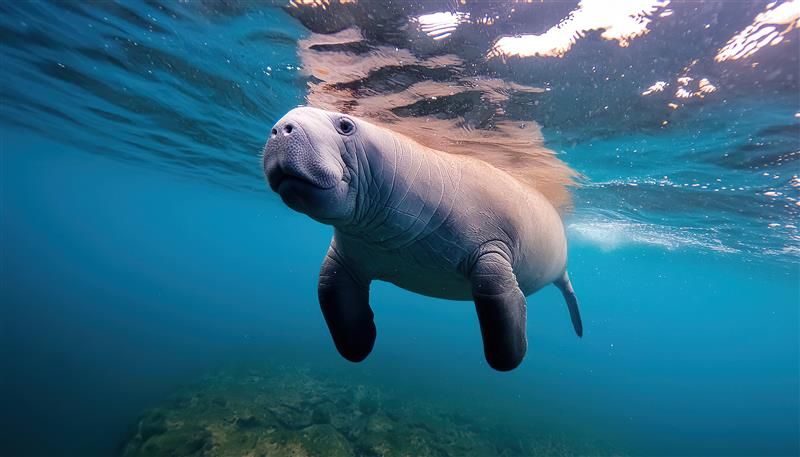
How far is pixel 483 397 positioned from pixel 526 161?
10501 mm

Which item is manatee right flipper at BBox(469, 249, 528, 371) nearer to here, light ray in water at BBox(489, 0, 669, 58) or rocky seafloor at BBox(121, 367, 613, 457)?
light ray in water at BBox(489, 0, 669, 58)

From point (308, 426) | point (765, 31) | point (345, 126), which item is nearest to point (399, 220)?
point (345, 126)

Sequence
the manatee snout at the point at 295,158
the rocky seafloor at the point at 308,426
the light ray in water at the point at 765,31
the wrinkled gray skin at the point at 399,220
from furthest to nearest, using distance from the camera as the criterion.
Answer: the rocky seafloor at the point at 308,426 → the light ray in water at the point at 765,31 → the wrinkled gray skin at the point at 399,220 → the manatee snout at the point at 295,158

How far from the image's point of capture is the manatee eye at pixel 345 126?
2702mm

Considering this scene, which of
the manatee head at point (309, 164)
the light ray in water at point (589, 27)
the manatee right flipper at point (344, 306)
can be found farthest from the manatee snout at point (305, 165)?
the light ray in water at point (589, 27)

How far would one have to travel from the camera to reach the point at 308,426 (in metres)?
8.14

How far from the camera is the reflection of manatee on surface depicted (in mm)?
2379

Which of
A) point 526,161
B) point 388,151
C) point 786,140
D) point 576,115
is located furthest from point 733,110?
point 388,151

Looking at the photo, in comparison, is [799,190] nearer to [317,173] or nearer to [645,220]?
[645,220]

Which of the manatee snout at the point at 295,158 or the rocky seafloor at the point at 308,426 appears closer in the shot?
the manatee snout at the point at 295,158

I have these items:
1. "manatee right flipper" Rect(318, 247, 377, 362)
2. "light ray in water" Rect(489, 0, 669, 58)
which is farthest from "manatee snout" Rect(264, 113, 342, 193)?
"light ray in water" Rect(489, 0, 669, 58)

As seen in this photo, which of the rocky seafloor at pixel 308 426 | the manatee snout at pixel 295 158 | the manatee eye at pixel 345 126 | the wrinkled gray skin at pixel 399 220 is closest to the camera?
the manatee snout at pixel 295 158

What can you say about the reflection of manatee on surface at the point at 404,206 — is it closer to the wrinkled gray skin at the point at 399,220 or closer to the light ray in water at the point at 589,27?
the wrinkled gray skin at the point at 399,220

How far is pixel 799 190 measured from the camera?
843 cm
